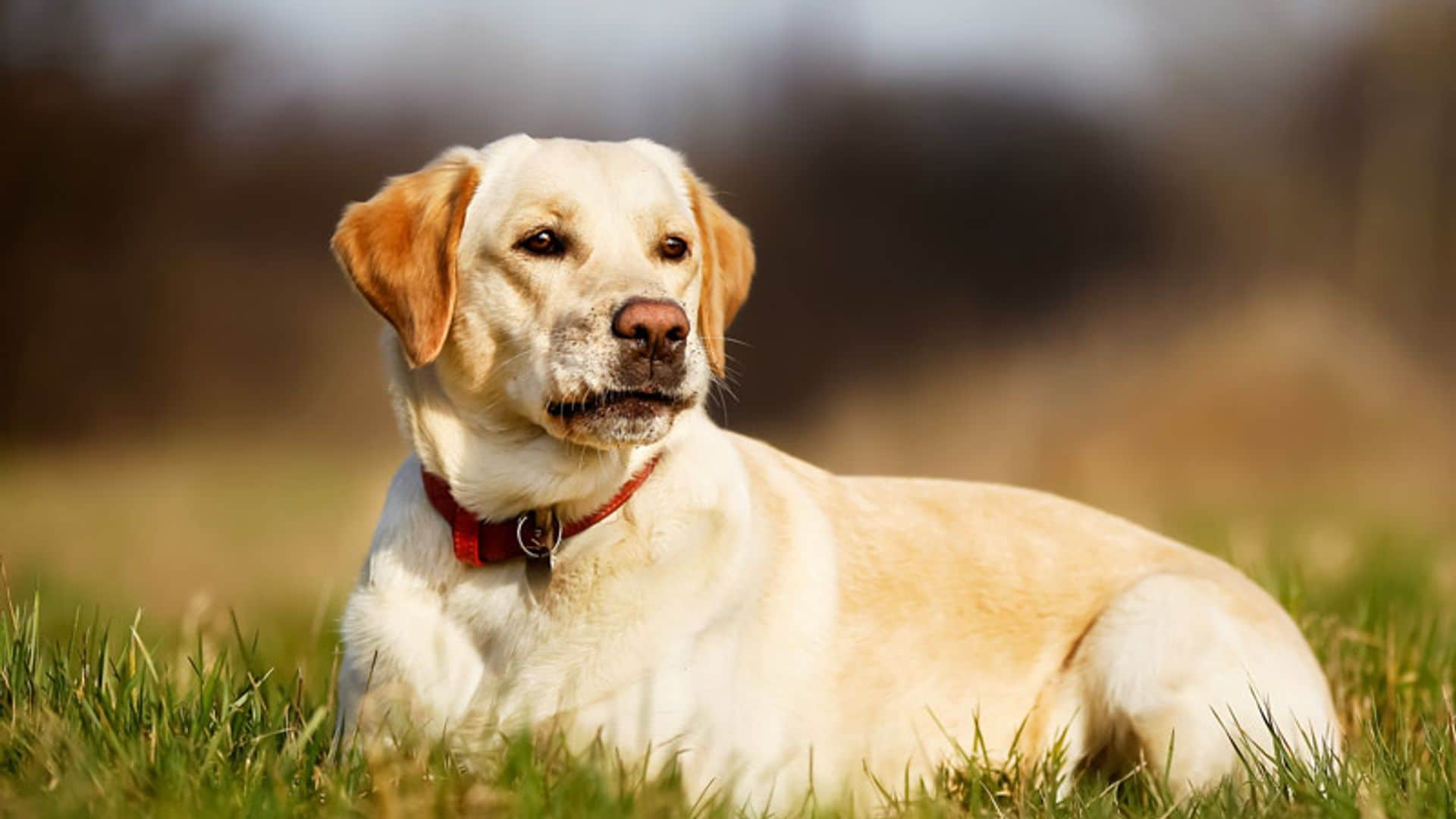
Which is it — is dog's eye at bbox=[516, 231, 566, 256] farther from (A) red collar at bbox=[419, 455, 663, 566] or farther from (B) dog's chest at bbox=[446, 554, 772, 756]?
(B) dog's chest at bbox=[446, 554, 772, 756]

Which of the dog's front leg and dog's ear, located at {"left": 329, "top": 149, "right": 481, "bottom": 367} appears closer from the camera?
the dog's front leg

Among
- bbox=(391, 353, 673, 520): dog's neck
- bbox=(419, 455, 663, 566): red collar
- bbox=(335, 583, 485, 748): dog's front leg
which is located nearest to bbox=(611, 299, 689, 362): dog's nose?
bbox=(391, 353, 673, 520): dog's neck

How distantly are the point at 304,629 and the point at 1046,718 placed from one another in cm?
314

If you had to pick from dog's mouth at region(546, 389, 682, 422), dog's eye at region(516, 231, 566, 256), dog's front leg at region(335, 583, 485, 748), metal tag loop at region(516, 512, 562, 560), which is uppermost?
dog's eye at region(516, 231, 566, 256)

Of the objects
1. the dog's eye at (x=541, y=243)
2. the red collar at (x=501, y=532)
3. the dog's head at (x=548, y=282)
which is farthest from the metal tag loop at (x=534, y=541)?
the dog's eye at (x=541, y=243)

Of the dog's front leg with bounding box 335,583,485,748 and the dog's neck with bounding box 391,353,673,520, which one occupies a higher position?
the dog's neck with bounding box 391,353,673,520

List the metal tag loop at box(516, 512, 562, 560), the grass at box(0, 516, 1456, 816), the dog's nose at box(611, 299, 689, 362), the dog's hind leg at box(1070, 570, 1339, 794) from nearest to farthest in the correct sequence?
1. the grass at box(0, 516, 1456, 816)
2. the dog's nose at box(611, 299, 689, 362)
3. the metal tag loop at box(516, 512, 562, 560)
4. the dog's hind leg at box(1070, 570, 1339, 794)

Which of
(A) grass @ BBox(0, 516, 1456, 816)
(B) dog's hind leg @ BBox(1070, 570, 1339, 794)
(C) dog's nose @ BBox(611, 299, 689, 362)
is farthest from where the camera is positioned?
(B) dog's hind leg @ BBox(1070, 570, 1339, 794)

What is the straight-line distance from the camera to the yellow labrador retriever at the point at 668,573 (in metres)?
3.24

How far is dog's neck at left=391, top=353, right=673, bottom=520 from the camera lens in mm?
3354

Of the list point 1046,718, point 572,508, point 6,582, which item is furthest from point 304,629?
point 1046,718

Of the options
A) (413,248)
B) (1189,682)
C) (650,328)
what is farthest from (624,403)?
(1189,682)

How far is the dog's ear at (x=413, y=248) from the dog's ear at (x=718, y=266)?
0.64 metres

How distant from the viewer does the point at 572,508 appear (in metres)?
3.39
